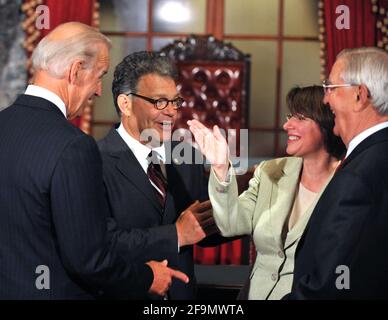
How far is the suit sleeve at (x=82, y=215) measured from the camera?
1377mm

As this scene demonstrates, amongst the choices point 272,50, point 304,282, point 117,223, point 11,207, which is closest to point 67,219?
point 11,207

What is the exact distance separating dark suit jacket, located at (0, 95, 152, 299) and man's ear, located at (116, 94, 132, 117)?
448mm

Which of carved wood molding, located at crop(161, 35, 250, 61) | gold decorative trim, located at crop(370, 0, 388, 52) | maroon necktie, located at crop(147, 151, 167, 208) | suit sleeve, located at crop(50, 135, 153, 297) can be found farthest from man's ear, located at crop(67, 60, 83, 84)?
gold decorative trim, located at crop(370, 0, 388, 52)

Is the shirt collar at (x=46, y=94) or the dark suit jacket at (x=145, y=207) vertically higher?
the shirt collar at (x=46, y=94)

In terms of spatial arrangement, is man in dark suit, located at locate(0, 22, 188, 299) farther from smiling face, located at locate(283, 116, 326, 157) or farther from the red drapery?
the red drapery

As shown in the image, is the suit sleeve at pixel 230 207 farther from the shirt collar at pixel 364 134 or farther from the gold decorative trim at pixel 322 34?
the gold decorative trim at pixel 322 34

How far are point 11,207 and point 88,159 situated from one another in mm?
196

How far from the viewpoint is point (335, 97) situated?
160 cm

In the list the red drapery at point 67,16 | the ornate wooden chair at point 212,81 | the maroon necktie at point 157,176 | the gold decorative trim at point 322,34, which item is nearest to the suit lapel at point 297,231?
the maroon necktie at point 157,176

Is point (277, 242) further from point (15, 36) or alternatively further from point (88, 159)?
point (15, 36)

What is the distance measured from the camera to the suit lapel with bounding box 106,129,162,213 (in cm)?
182

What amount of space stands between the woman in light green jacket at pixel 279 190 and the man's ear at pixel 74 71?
1.16ft

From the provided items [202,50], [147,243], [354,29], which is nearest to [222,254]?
[202,50]

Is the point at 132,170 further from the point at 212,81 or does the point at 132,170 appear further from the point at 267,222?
the point at 212,81
